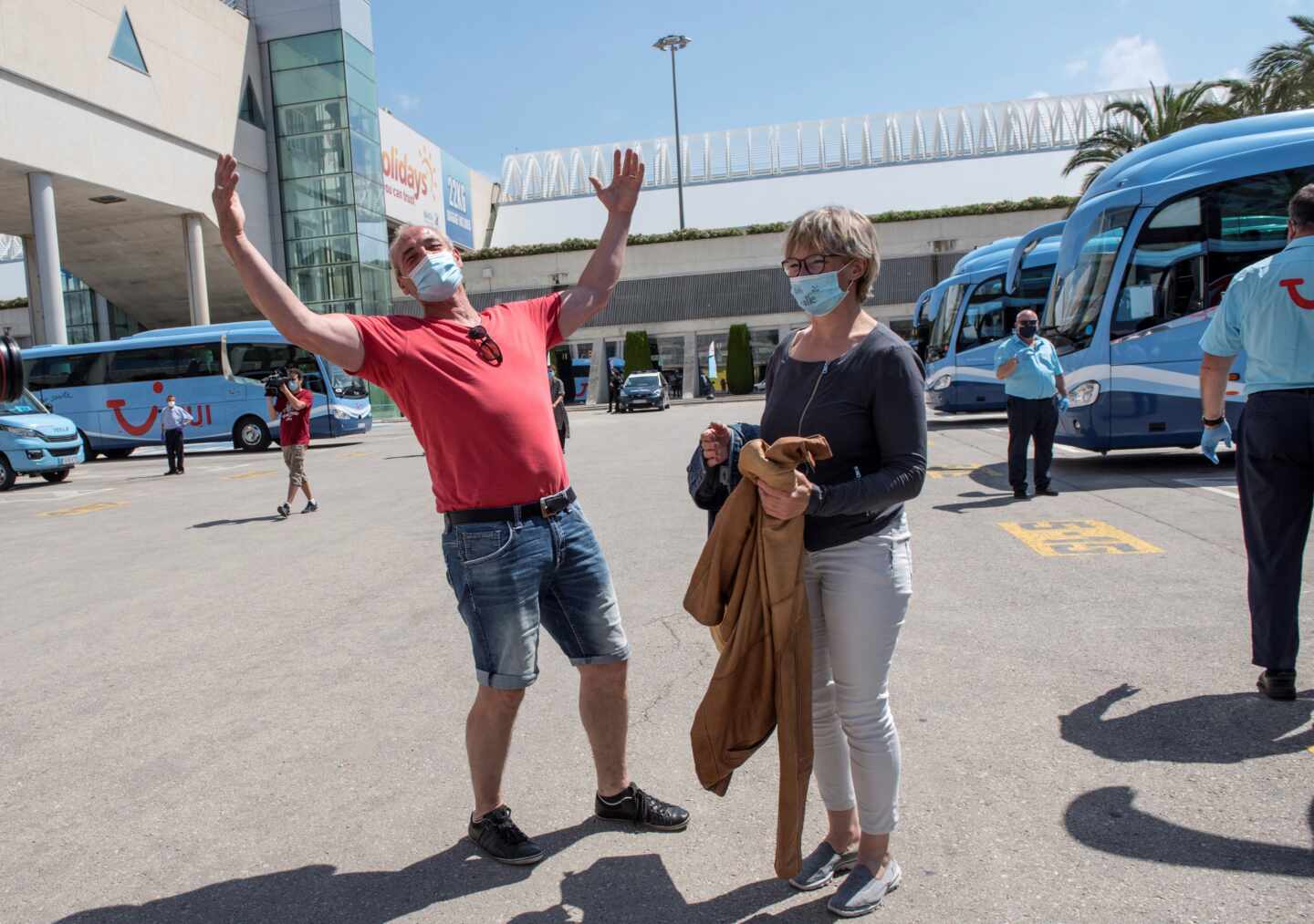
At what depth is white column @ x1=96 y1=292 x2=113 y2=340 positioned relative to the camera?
4703 cm

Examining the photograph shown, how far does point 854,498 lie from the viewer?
2.55 meters

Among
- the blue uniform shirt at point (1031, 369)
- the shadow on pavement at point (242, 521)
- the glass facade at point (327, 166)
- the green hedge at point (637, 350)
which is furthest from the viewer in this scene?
the green hedge at point (637, 350)

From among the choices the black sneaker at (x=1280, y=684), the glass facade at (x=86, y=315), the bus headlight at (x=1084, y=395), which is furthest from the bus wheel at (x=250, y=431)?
the black sneaker at (x=1280, y=684)

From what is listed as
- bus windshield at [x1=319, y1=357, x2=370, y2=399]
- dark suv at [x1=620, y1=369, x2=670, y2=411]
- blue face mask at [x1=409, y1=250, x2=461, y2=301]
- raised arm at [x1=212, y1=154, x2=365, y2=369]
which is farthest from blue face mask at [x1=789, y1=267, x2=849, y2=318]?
dark suv at [x1=620, y1=369, x2=670, y2=411]

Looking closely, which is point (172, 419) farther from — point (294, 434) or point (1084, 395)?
point (1084, 395)

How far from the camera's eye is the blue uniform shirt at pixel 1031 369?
9688mm

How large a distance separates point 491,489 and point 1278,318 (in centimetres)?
315

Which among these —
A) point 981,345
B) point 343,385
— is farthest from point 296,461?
point 343,385

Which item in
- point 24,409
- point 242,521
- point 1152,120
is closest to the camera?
point 242,521

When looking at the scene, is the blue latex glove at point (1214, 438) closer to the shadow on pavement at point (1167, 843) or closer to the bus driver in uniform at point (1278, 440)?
the bus driver in uniform at point (1278, 440)

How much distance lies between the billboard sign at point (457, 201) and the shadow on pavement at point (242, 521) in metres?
43.7

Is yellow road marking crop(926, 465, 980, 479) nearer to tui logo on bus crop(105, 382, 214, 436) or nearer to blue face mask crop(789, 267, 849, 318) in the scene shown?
blue face mask crop(789, 267, 849, 318)

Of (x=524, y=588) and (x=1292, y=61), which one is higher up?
(x=1292, y=61)

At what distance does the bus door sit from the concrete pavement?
545 inches
